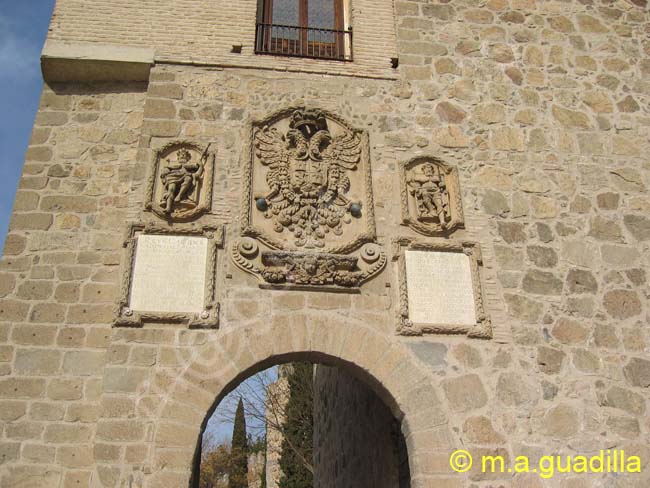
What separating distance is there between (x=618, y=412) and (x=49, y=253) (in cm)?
477

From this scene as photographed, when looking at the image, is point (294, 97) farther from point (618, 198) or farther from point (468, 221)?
point (618, 198)

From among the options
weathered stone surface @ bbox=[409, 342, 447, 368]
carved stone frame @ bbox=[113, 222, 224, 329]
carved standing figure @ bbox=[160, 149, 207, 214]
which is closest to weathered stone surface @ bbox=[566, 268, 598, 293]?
weathered stone surface @ bbox=[409, 342, 447, 368]

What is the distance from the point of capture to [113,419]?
4.40 m

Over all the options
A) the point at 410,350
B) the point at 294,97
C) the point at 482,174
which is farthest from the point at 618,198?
the point at 294,97

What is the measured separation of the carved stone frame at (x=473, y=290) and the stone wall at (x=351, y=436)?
81.2 inches

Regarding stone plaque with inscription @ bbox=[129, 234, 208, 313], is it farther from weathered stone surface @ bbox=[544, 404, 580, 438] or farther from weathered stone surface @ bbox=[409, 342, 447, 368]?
weathered stone surface @ bbox=[544, 404, 580, 438]

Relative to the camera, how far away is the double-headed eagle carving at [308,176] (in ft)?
17.5

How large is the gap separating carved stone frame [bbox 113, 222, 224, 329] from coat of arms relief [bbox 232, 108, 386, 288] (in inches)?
8.6

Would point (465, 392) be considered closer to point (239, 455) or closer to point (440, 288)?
point (440, 288)

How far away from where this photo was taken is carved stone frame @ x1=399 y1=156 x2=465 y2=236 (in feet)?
17.8

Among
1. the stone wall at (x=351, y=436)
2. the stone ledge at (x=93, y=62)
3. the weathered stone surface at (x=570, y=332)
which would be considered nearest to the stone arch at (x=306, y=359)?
the weathered stone surface at (x=570, y=332)

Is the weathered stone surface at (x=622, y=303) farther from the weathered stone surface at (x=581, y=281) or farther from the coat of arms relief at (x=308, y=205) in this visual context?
the coat of arms relief at (x=308, y=205)

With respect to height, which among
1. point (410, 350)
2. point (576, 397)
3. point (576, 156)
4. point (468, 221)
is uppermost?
point (576, 156)

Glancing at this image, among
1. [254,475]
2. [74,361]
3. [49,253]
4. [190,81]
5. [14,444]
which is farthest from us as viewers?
[254,475]
